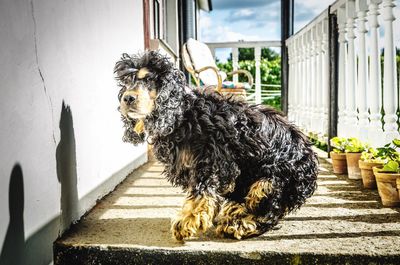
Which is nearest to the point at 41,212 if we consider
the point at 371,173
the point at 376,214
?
the point at 376,214

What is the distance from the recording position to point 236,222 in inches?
73.2

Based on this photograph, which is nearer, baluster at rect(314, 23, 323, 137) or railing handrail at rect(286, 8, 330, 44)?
railing handrail at rect(286, 8, 330, 44)

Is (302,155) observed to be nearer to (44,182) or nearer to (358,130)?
(44,182)

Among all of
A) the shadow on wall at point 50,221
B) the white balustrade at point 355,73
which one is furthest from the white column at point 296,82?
the shadow on wall at point 50,221

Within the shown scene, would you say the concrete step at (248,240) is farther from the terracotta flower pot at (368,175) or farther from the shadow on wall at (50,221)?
the terracotta flower pot at (368,175)

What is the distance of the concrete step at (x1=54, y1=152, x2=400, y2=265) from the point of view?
1643 millimetres

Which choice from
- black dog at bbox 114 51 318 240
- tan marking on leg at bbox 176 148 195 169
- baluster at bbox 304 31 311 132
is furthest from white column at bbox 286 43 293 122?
tan marking on leg at bbox 176 148 195 169

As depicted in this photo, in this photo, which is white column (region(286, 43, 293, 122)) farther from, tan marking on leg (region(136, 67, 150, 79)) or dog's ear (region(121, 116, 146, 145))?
tan marking on leg (region(136, 67, 150, 79))

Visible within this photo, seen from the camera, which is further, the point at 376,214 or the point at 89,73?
the point at 89,73

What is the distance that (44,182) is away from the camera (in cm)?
170

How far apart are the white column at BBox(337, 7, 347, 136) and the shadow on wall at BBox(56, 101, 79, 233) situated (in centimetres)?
268

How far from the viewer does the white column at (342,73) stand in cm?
381

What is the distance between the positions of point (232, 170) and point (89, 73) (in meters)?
1.02

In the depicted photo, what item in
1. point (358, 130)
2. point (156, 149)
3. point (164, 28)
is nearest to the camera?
point (156, 149)
